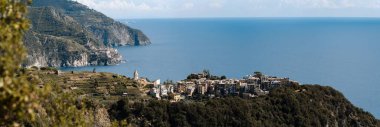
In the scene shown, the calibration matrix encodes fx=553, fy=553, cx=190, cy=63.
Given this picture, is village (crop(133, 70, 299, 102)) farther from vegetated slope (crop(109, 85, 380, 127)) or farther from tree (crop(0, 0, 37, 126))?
tree (crop(0, 0, 37, 126))

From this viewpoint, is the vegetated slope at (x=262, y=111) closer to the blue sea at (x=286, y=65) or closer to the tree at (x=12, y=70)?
the blue sea at (x=286, y=65)

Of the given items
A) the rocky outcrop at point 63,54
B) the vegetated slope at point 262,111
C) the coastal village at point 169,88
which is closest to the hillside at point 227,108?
the vegetated slope at point 262,111

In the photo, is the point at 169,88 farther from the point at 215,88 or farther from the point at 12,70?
the point at 12,70

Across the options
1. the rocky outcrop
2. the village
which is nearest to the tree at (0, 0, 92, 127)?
the village

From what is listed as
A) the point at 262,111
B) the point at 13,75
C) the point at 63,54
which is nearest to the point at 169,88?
the point at 262,111

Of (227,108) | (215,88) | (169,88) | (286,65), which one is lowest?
(286,65)

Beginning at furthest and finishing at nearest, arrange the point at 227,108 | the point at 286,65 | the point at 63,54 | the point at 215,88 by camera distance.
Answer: the point at 63,54
the point at 286,65
the point at 215,88
the point at 227,108

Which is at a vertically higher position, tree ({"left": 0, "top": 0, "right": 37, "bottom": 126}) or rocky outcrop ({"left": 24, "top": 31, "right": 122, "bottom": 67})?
tree ({"left": 0, "top": 0, "right": 37, "bottom": 126})

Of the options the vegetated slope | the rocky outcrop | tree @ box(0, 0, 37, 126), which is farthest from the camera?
the rocky outcrop

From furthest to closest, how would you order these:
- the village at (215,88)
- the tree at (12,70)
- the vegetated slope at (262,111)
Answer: the village at (215,88) < the vegetated slope at (262,111) < the tree at (12,70)
